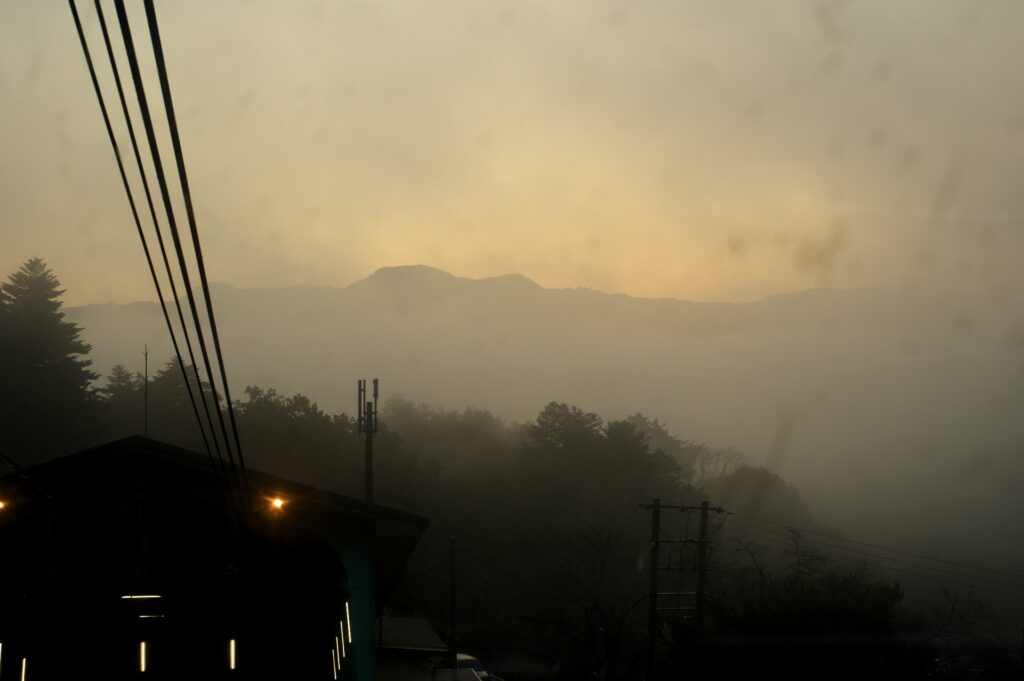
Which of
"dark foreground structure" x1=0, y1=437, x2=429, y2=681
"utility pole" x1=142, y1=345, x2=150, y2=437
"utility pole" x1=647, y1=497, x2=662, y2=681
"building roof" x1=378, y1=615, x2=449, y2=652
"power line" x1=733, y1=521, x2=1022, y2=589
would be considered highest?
"utility pole" x1=142, y1=345, x2=150, y2=437

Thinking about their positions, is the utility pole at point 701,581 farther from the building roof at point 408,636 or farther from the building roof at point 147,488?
the building roof at point 147,488

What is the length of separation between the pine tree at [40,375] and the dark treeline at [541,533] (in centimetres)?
9

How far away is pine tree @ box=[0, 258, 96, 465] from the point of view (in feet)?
148

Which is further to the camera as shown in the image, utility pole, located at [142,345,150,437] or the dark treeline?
the dark treeline

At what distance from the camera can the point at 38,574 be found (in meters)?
10.5

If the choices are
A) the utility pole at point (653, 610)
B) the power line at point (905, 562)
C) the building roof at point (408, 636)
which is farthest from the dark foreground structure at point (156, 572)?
the power line at point (905, 562)

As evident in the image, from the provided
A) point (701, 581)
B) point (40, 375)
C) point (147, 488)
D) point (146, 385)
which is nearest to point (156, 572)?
point (147, 488)

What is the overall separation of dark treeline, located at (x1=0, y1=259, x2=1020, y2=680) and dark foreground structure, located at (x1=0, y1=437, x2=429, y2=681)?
1551cm

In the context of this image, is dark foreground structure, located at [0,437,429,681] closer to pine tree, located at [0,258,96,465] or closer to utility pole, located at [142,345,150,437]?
utility pole, located at [142,345,150,437]

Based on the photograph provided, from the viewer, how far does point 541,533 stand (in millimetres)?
61938

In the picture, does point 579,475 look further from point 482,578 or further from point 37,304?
point 37,304

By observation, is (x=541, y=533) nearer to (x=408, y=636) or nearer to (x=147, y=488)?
(x=408, y=636)

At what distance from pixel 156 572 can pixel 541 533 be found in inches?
2067

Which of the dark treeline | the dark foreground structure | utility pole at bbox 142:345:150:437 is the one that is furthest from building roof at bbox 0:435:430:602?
the dark treeline
